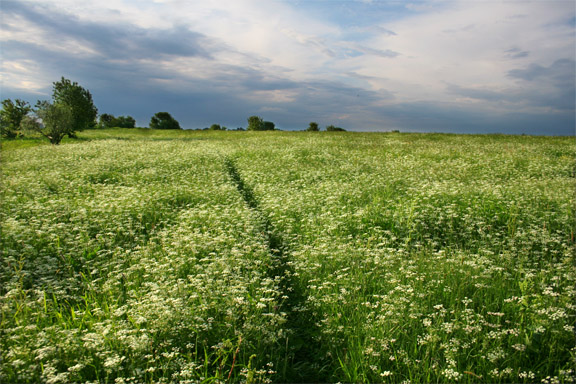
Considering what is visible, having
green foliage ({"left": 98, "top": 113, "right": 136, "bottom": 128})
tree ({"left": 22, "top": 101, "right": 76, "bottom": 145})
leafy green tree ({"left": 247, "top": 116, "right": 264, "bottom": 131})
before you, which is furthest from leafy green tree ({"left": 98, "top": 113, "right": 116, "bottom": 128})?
tree ({"left": 22, "top": 101, "right": 76, "bottom": 145})

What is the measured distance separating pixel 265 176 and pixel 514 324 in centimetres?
→ 1181

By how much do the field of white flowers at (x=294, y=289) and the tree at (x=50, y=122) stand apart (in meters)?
31.5

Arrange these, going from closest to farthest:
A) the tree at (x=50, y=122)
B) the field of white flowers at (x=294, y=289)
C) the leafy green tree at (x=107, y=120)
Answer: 1. the field of white flowers at (x=294, y=289)
2. the tree at (x=50, y=122)
3. the leafy green tree at (x=107, y=120)

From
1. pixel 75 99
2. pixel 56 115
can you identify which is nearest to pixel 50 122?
pixel 56 115

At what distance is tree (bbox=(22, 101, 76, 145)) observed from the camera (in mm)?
36469

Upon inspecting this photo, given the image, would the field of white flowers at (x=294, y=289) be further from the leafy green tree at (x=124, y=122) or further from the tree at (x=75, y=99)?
the leafy green tree at (x=124, y=122)

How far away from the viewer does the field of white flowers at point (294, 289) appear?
3.78 meters

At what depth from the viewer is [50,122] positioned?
36.5 metres

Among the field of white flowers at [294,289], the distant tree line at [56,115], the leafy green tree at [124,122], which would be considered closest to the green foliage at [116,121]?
the leafy green tree at [124,122]

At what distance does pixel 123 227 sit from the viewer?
8.53 meters

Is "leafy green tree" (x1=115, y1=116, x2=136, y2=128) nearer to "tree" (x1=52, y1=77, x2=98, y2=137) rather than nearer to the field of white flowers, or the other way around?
"tree" (x1=52, y1=77, x2=98, y2=137)

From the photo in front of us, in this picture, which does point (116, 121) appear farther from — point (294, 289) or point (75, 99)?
point (294, 289)

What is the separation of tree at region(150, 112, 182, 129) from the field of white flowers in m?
98.4

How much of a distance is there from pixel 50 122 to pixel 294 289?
4219 cm
